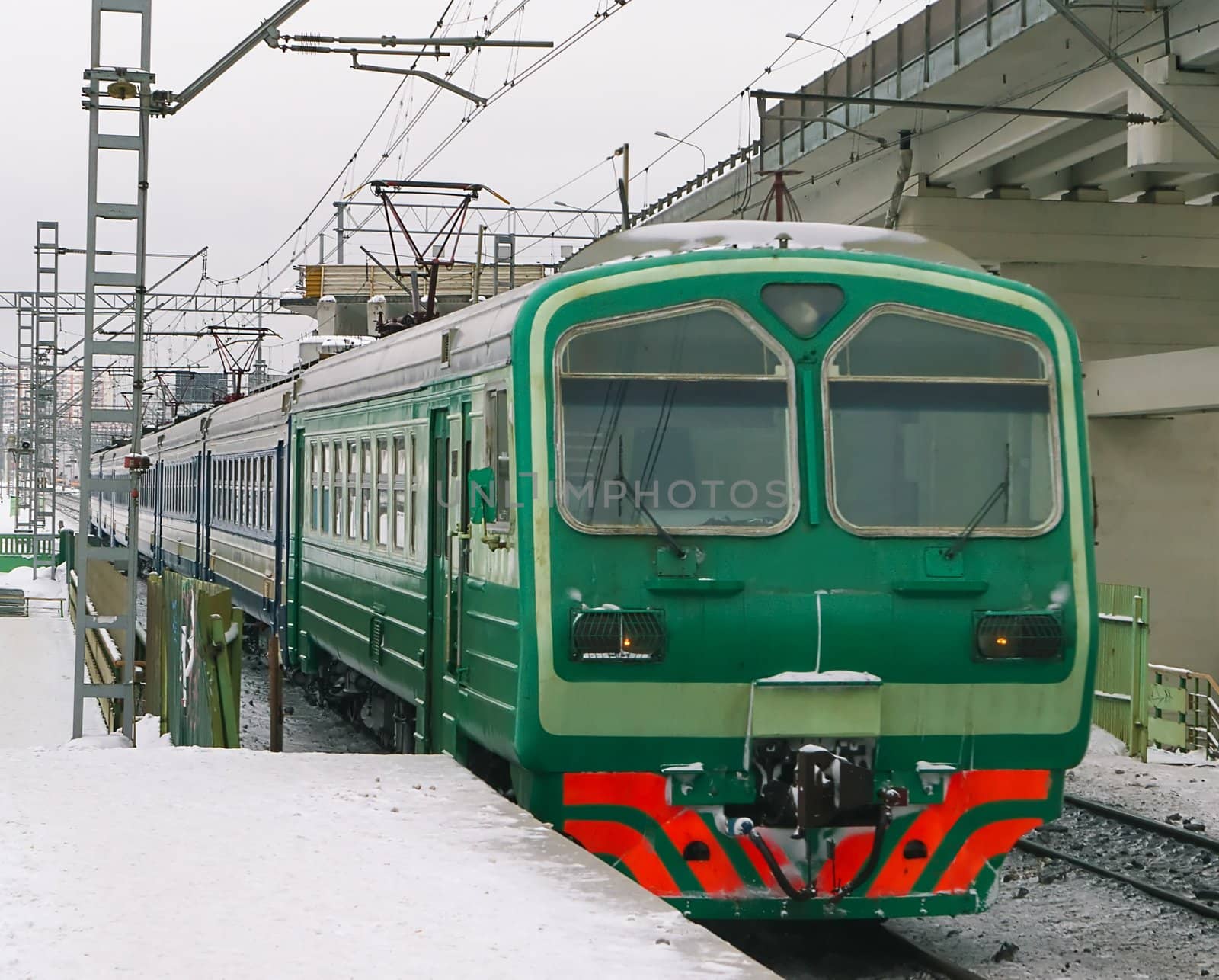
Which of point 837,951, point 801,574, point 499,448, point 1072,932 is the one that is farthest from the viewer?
point 1072,932

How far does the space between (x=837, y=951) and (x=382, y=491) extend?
4.16 meters

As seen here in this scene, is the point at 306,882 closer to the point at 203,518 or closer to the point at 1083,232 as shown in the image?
the point at 203,518

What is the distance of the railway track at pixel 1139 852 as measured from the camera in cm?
976

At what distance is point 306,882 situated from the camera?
255 inches

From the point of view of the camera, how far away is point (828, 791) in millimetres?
7133

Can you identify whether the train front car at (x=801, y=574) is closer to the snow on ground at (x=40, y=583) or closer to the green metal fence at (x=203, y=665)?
the green metal fence at (x=203, y=665)

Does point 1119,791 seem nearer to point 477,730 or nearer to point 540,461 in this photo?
point 477,730

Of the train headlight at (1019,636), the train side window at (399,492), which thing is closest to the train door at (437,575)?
the train side window at (399,492)

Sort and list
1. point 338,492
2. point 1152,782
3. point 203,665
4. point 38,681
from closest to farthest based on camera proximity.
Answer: point 203,665 < point 338,492 < point 1152,782 < point 38,681

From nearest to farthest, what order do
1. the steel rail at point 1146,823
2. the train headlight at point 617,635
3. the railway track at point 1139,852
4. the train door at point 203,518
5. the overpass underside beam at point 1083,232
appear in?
the train headlight at point 617,635, the railway track at point 1139,852, the steel rail at point 1146,823, the overpass underside beam at point 1083,232, the train door at point 203,518

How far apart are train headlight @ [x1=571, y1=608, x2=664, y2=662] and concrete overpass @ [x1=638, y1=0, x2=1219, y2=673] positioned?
7.96m

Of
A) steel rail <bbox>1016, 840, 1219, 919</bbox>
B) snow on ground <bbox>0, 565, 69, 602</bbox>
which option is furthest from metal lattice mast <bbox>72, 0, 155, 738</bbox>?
snow on ground <bbox>0, 565, 69, 602</bbox>

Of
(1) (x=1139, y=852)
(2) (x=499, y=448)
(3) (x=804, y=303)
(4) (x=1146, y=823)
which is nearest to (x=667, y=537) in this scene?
(2) (x=499, y=448)

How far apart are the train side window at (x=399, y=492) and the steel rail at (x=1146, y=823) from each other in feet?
14.1
